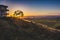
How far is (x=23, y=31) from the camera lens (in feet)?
20.1

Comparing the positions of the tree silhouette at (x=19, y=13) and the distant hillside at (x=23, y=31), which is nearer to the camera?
the distant hillside at (x=23, y=31)

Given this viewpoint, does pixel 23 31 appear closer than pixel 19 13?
Yes

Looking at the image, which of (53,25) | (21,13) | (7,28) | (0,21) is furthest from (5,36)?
(53,25)

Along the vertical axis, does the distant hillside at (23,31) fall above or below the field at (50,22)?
below

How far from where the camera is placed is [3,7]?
692cm

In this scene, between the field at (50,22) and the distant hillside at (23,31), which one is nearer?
the distant hillside at (23,31)

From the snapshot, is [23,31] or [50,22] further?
[50,22]

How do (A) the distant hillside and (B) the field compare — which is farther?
(B) the field

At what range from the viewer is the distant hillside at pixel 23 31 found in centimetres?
591

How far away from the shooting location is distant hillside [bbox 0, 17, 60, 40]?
233 inches

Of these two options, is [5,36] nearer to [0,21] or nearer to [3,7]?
[0,21]

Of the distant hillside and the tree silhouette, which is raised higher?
the tree silhouette

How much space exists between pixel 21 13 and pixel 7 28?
924 mm

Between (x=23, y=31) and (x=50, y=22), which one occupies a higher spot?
(x=50, y=22)
